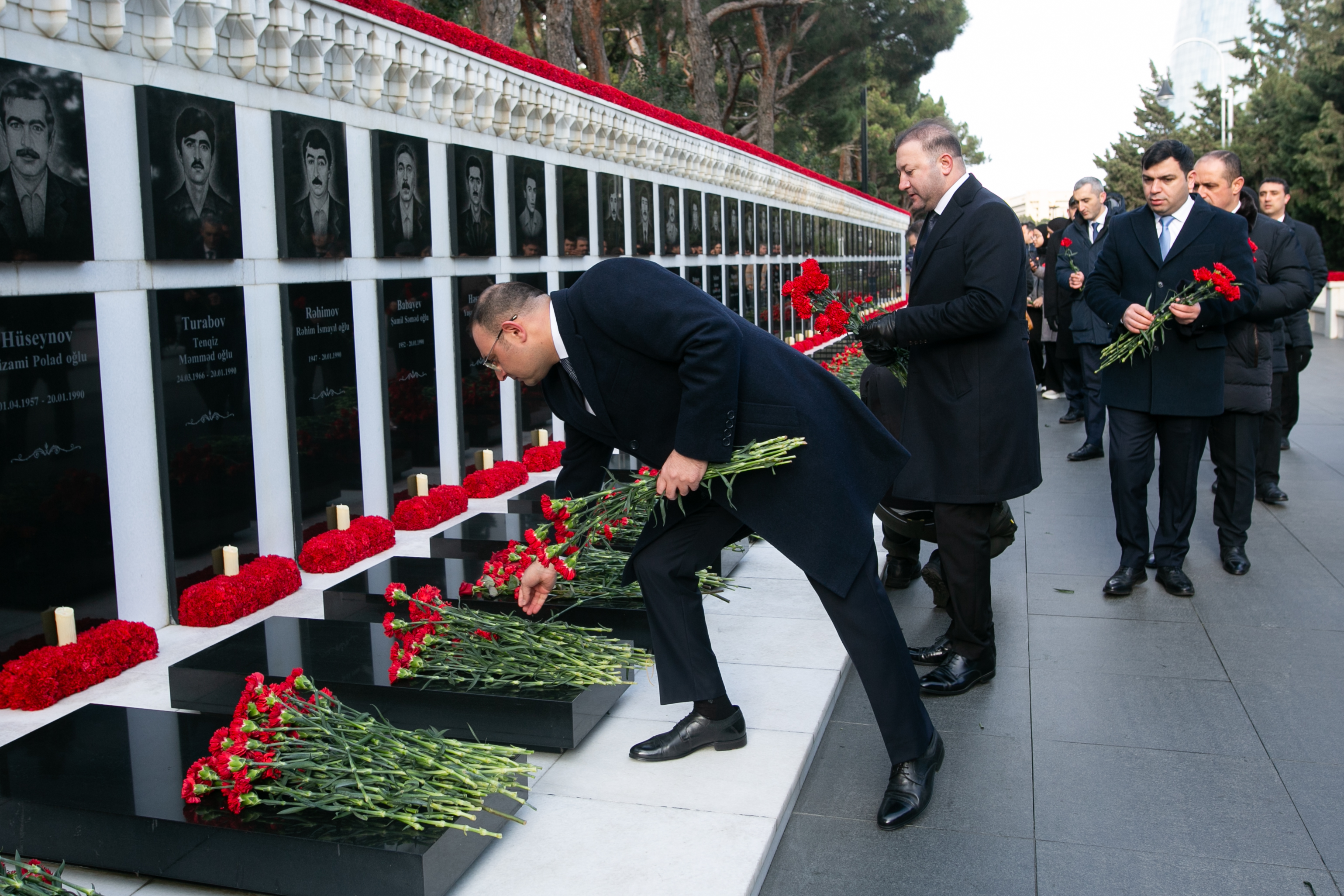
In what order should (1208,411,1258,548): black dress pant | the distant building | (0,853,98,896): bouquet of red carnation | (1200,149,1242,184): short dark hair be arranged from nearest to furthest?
1. (0,853,98,896): bouquet of red carnation
2. (1208,411,1258,548): black dress pant
3. (1200,149,1242,184): short dark hair
4. the distant building

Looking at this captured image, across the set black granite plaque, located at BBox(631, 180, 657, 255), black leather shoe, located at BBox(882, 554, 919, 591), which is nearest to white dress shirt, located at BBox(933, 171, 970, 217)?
black leather shoe, located at BBox(882, 554, 919, 591)

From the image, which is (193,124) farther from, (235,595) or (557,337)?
(557,337)

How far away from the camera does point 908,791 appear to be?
10.4ft

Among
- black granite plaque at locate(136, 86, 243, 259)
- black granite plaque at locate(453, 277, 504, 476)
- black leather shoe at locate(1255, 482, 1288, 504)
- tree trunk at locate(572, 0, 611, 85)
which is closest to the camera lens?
black granite plaque at locate(136, 86, 243, 259)

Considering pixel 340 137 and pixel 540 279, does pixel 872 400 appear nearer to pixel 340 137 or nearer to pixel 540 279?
pixel 340 137

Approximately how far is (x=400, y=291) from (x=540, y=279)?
187 centimetres

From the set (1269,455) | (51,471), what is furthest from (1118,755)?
(1269,455)

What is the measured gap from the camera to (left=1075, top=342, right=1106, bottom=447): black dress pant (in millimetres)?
9039

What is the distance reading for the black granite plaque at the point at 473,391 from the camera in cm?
743

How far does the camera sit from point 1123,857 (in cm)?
295

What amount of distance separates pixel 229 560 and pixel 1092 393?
263 inches

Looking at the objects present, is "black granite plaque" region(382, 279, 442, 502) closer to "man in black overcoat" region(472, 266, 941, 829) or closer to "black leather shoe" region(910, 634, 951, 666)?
"black leather shoe" region(910, 634, 951, 666)

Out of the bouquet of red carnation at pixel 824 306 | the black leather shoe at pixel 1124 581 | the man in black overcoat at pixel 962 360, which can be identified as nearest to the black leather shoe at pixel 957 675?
the man in black overcoat at pixel 962 360

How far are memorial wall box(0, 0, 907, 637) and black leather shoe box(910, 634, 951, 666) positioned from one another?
3.07 m
